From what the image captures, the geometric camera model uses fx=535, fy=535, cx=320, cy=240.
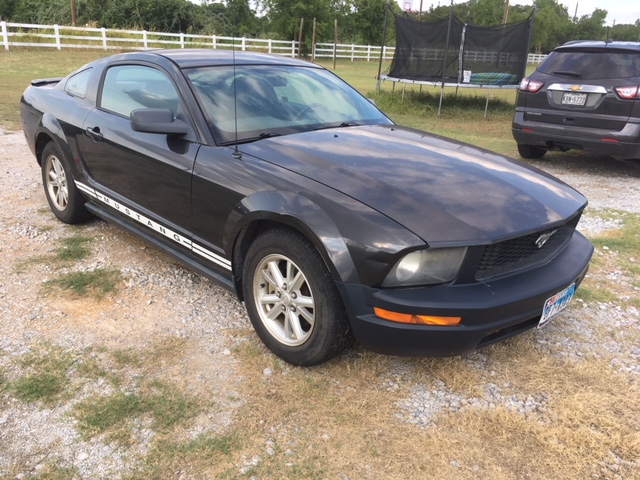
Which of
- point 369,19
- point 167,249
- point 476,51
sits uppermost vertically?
point 369,19

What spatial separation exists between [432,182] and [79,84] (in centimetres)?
324

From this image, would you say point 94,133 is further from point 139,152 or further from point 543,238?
point 543,238

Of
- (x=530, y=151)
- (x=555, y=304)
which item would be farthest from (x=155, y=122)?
(x=530, y=151)

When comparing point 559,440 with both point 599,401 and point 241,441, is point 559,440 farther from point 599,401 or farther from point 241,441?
point 241,441

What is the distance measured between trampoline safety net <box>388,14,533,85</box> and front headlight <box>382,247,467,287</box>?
36.1 feet

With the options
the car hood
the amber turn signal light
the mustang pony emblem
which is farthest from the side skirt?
the mustang pony emblem

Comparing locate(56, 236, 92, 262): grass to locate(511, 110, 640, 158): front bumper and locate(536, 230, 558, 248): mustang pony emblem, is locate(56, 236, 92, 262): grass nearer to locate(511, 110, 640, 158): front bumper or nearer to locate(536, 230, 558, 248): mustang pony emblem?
locate(536, 230, 558, 248): mustang pony emblem

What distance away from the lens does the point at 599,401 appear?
104 inches

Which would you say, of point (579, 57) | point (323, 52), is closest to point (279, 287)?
point (579, 57)

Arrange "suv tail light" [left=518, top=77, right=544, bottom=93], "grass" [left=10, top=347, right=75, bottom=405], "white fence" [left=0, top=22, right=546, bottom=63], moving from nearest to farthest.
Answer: "grass" [left=10, top=347, right=75, bottom=405]
"suv tail light" [left=518, top=77, right=544, bottom=93]
"white fence" [left=0, top=22, right=546, bottom=63]

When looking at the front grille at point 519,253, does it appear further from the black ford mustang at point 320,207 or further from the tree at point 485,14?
the tree at point 485,14

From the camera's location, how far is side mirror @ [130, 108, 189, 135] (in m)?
3.07

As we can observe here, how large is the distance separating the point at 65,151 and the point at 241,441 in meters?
3.09

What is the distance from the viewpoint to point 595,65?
274 inches
